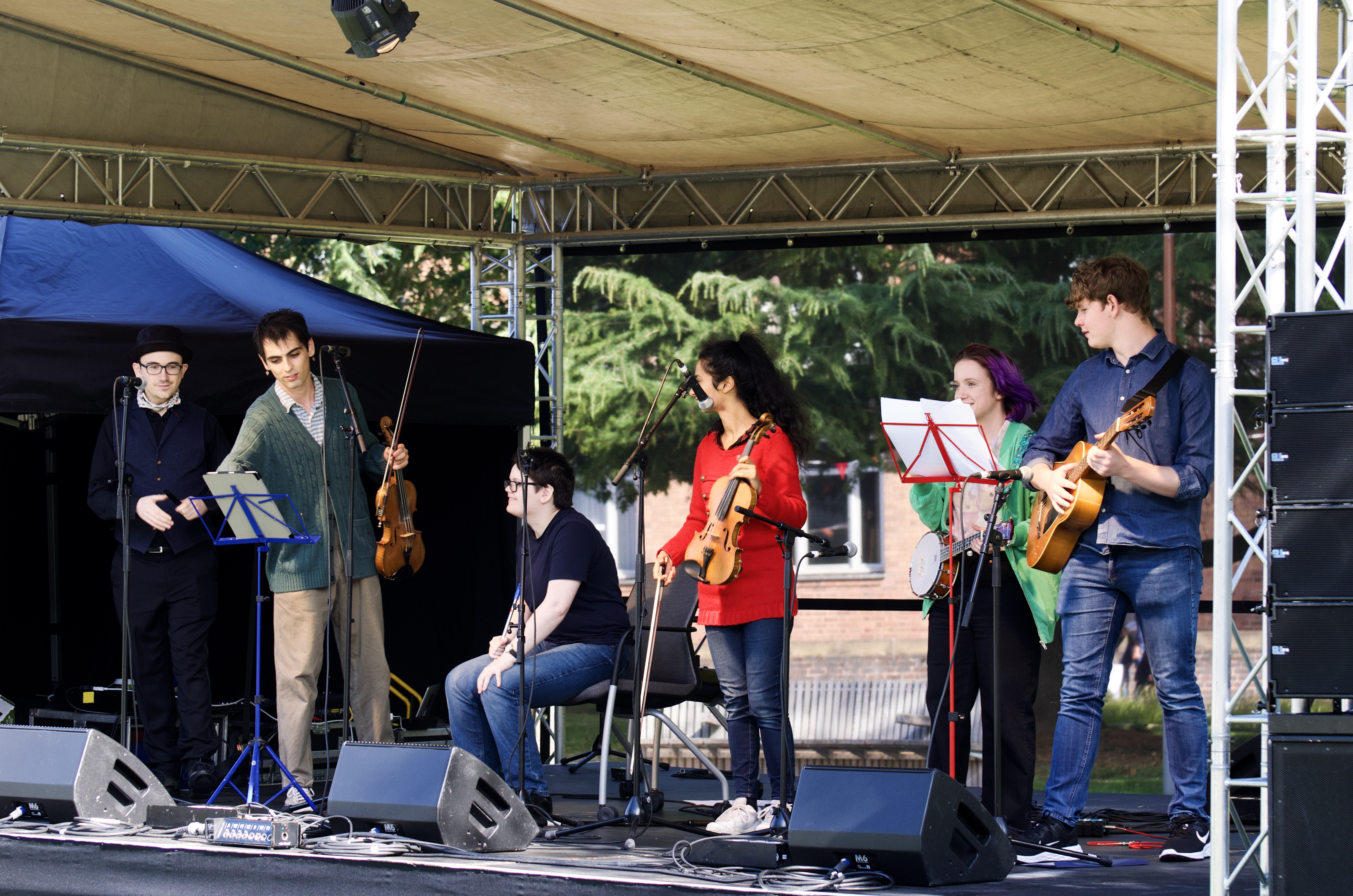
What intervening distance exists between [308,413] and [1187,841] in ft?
11.1

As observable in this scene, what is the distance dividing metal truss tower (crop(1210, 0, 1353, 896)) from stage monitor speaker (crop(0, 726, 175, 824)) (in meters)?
3.26

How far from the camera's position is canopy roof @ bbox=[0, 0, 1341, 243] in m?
5.32

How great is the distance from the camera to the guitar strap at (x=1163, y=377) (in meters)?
4.04

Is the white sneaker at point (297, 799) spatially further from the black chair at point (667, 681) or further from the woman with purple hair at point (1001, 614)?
the woman with purple hair at point (1001, 614)

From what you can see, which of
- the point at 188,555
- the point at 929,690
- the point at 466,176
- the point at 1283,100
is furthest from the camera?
the point at 466,176

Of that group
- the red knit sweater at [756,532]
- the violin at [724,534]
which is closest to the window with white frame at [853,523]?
the red knit sweater at [756,532]

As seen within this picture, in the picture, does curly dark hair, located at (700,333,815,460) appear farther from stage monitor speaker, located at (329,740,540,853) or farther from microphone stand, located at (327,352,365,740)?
stage monitor speaker, located at (329,740,540,853)

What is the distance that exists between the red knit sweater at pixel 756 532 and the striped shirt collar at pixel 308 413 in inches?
58.1

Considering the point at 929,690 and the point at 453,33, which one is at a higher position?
the point at 453,33

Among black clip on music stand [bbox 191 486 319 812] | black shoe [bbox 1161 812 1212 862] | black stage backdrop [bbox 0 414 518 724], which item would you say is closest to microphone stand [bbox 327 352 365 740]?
→ black clip on music stand [bbox 191 486 319 812]

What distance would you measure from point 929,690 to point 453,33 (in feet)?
10.5

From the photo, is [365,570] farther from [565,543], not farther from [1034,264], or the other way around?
[1034,264]

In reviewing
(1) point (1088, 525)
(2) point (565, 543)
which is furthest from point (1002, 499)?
(2) point (565, 543)

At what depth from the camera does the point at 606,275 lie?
13.9m
